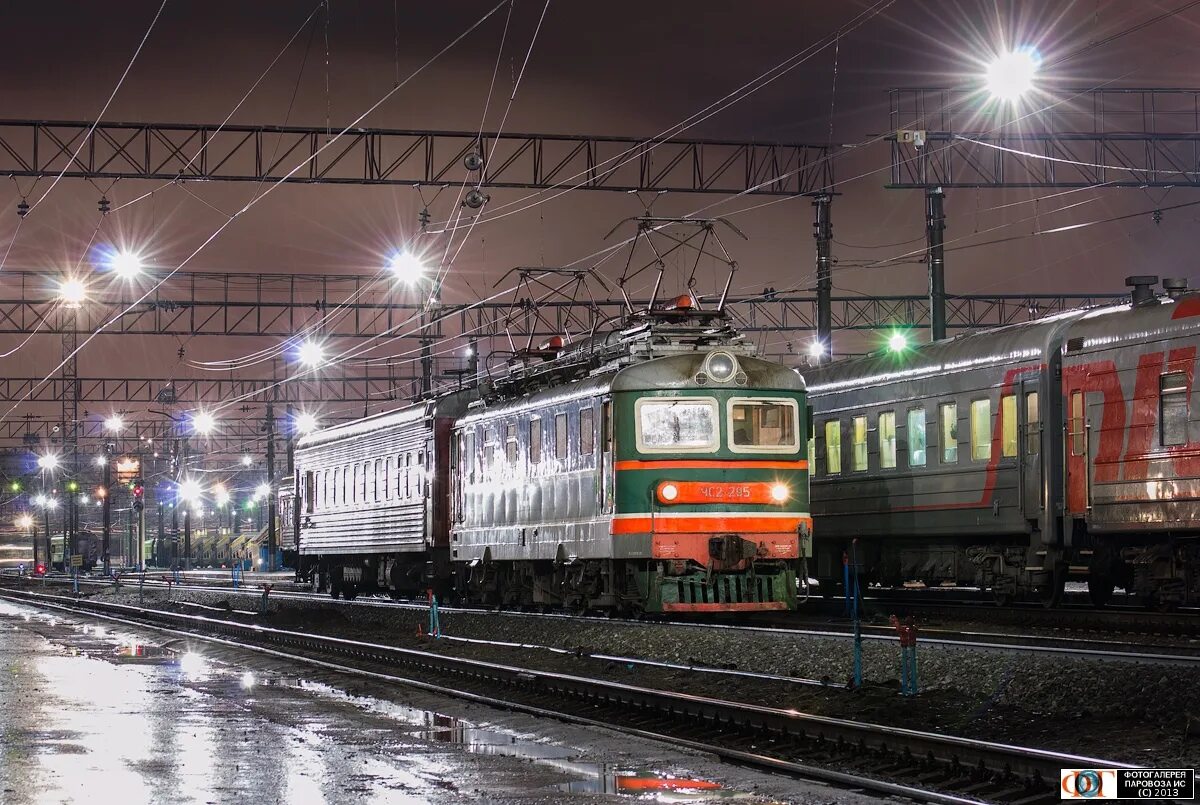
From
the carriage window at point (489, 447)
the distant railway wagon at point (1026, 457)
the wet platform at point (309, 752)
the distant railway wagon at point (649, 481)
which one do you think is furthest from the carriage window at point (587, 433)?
the wet platform at point (309, 752)

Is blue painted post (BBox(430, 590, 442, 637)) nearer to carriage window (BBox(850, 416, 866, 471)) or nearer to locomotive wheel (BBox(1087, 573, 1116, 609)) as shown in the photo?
carriage window (BBox(850, 416, 866, 471))

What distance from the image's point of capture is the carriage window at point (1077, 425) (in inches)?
832

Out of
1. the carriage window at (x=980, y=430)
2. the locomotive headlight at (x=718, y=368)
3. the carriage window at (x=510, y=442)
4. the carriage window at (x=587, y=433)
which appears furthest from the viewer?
the carriage window at (x=510, y=442)

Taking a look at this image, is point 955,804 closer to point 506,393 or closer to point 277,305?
point 506,393

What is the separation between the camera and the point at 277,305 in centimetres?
5209

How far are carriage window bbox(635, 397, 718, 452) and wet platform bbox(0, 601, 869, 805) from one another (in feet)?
18.3

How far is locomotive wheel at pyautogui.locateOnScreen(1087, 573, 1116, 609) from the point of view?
22266mm

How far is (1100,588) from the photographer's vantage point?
22.6 metres

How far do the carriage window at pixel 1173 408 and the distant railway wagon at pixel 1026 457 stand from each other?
0.07ft

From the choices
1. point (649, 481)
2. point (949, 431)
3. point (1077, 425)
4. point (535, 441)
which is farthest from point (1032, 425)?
point (535, 441)

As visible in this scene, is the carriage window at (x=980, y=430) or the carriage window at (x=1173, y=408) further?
the carriage window at (x=980, y=430)

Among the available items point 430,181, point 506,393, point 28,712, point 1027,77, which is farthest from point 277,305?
point 28,712

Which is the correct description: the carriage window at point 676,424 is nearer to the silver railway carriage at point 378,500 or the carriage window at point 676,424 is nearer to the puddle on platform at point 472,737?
the puddle on platform at point 472,737

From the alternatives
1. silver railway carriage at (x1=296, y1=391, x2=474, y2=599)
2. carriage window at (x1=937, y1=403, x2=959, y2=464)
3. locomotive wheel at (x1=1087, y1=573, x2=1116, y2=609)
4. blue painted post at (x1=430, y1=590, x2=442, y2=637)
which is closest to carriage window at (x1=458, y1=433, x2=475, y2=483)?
silver railway carriage at (x1=296, y1=391, x2=474, y2=599)
